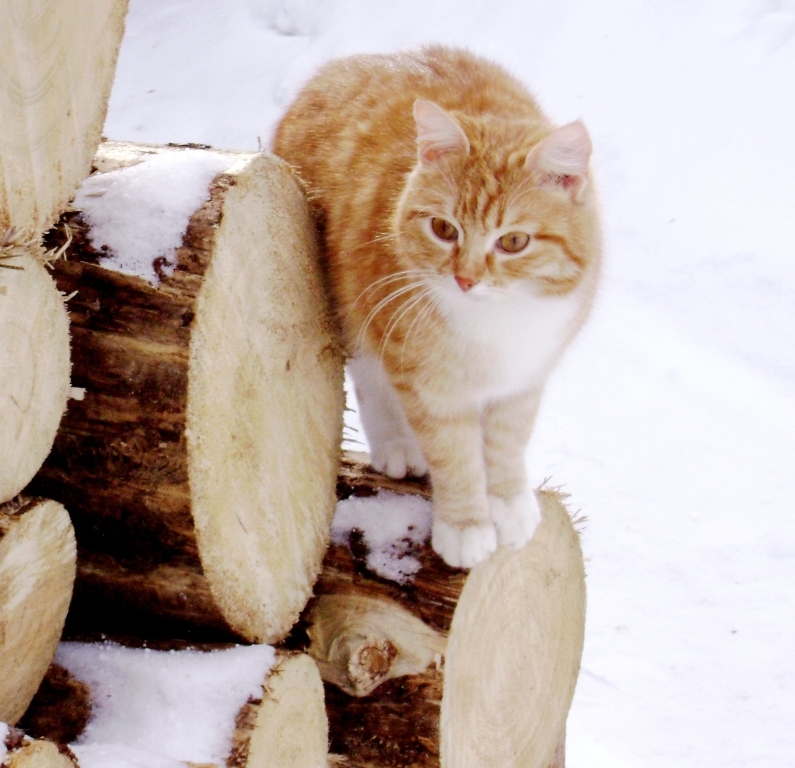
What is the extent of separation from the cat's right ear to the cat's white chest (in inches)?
9.8

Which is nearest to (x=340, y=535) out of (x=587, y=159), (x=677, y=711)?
(x=587, y=159)

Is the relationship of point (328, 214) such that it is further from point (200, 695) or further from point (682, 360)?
point (682, 360)

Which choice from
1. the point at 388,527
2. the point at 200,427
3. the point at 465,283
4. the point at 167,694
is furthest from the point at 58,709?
the point at 465,283

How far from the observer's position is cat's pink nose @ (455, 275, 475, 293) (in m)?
1.59

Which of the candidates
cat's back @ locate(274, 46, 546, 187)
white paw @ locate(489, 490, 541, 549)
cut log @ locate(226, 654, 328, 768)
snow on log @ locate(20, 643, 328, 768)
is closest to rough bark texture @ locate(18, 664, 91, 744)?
snow on log @ locate(20, 643, 328, 768)

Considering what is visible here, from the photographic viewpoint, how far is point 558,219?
163cm

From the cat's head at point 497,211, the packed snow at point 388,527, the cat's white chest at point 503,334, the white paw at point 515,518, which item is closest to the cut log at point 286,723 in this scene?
the packed snow at point 388,527

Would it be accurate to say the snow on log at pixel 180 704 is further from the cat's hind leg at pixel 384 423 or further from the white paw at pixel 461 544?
the cat's hind leg at pixel 384 423

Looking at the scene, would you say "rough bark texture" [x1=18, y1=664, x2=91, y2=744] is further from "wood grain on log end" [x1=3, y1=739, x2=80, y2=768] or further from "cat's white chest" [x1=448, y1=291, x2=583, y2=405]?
"cat's white chest" [x1=448, y1=291, x2=583, y2=405]

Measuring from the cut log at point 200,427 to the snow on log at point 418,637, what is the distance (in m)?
0.09

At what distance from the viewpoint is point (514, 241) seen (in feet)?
5.33

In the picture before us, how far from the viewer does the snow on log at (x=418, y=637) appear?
5.25 ft


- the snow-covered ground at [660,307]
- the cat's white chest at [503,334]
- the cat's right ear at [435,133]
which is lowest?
the snow-covered ground at [660,307]

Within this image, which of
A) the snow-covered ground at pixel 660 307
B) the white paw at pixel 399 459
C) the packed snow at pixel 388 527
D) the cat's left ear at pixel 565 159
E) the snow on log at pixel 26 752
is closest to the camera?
the snow on log at pixel 26 752
